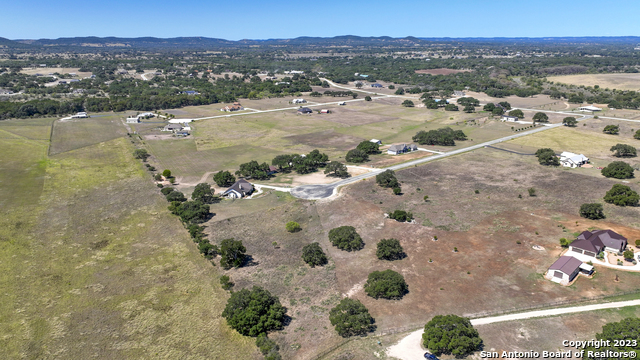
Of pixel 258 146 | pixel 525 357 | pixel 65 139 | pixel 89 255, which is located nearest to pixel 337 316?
pixel 525 357

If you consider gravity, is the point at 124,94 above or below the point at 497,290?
above

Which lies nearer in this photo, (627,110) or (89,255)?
(89,255)

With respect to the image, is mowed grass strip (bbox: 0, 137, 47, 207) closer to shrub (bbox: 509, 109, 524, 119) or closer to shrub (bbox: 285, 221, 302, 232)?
shrub (bbox: 285, 221, 302, 232)

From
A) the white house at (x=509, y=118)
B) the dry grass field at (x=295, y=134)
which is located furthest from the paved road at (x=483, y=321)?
Result: the white house at (x=509, y=118)

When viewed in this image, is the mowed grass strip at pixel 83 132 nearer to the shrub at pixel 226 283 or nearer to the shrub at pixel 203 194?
the shrub at pixel 203 194

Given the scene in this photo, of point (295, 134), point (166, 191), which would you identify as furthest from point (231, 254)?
point (295, 134)

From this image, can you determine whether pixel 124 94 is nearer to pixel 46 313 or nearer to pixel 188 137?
pixel 188 137

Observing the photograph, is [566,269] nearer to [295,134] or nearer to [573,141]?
[573,141]
